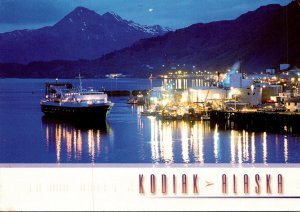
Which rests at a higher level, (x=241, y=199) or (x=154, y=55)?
(x=154, y=55)

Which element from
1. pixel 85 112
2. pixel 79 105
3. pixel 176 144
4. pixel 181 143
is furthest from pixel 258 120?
pixel 79 105

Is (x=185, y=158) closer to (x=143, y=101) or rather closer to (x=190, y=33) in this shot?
(x=143, y=101)

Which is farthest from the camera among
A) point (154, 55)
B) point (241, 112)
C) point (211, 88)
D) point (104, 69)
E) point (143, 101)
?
point (104, 69)

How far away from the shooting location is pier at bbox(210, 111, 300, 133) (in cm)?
1196

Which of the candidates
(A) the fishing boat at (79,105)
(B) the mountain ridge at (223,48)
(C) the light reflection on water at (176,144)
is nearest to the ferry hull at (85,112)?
(A) the fishing boat at (79,105)

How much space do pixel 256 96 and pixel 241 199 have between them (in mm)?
12363

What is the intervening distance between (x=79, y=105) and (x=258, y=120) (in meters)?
5.77

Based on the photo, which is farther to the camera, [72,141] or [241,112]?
[241,112]

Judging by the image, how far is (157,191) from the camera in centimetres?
351

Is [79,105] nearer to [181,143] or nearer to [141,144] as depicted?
[141,144]

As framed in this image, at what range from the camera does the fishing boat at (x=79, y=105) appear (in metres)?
15.6

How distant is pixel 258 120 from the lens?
12852mm

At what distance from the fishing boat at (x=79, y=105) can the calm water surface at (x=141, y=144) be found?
3.81 feet

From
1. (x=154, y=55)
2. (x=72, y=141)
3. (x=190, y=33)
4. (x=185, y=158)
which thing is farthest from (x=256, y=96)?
(x=154, y=55)
